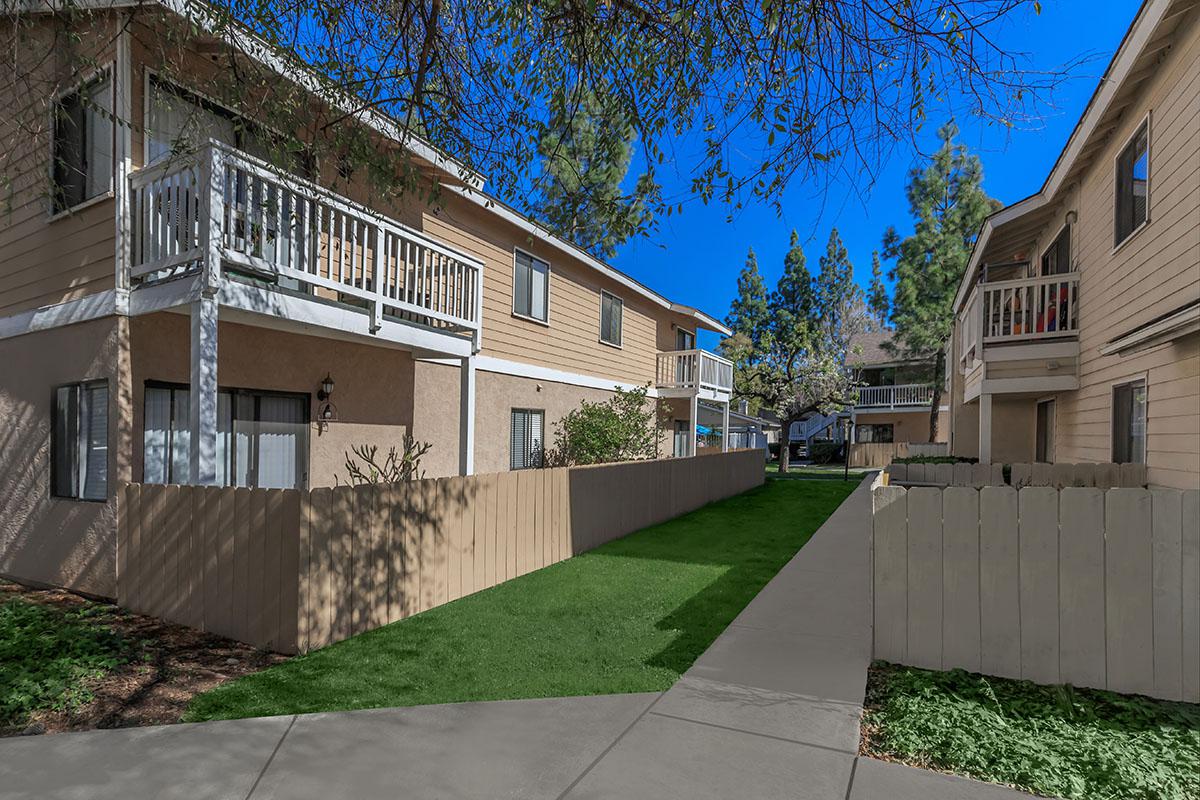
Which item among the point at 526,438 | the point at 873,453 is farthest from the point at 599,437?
the point at 873,453

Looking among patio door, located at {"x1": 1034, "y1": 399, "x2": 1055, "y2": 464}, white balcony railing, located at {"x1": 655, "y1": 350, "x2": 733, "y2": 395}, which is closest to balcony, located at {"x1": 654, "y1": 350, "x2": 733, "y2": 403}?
white balcony railing, located at {"x1": 655, "y1": 350, "x2": 733, "y2": 395}

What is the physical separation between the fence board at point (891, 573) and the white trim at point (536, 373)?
7.58 m

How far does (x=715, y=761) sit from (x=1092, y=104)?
996 cm

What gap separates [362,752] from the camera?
3.26 m

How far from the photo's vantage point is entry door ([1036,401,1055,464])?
12.4 m

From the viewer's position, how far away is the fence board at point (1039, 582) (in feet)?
12.8

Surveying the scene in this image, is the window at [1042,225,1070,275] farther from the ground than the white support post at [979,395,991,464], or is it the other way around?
the window at [1042,225,1070,275]

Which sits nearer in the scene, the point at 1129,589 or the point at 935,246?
the point at 1129,589

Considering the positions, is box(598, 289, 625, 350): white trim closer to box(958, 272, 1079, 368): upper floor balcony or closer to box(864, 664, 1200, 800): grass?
box(958, 272, 1079, 368): upper floor balcony

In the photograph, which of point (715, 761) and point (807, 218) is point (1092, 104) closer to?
point (807, 218)

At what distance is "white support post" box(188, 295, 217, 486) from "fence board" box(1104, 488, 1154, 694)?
704 cm

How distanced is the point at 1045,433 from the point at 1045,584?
36.9ft

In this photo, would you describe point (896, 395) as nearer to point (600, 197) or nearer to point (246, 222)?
point (600, 197)

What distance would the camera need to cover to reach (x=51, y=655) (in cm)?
463
